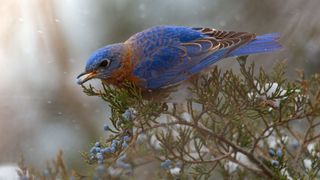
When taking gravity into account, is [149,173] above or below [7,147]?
below

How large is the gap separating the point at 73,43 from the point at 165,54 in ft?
6.21

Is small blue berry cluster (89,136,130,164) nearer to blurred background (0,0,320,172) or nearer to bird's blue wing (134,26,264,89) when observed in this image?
bird's blue wing (134,26,264,89)

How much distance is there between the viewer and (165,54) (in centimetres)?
166

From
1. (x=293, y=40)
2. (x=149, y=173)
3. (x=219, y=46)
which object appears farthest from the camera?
(x=293, y=40)

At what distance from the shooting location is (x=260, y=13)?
11.3ft

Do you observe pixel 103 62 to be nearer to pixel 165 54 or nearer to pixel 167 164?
pixel 165 54

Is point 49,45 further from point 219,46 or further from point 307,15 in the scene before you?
point 219,46

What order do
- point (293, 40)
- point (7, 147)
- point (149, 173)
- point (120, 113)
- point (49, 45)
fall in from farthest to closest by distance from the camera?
point (49, 45) → point (293, 40) → point (7, 147) → point (149, 173) → point (120, 113)

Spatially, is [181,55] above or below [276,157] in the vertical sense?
above

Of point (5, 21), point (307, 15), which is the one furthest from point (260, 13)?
point (5, 21)

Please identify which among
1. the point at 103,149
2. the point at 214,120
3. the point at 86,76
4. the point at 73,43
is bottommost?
the point at 103,149

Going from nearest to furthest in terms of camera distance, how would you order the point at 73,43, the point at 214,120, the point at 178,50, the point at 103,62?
the point at 214,120
the point at 103,62
the point at 178,50
the point at 73,43

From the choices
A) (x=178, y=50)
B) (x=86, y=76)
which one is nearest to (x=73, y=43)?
(x=178, y=50)

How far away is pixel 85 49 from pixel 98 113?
44cm
